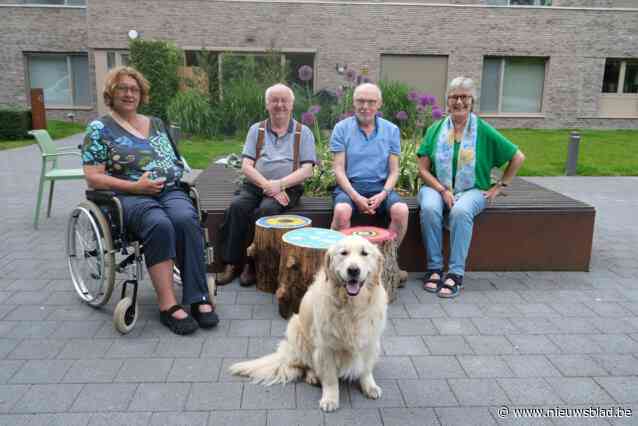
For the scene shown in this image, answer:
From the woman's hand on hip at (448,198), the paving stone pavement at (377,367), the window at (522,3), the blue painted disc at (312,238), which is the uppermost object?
the window at (522,3)

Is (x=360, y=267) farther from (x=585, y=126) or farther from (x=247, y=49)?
(x=585, y=126)

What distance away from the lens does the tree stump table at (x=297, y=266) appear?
3.68 metres

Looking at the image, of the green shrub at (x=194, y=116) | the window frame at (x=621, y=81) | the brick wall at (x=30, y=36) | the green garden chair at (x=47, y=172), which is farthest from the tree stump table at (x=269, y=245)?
the window frame at (x=621, y=81)

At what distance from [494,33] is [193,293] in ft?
56.0

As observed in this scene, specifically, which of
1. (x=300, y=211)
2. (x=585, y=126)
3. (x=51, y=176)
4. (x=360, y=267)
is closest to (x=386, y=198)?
(x=300, y=211)

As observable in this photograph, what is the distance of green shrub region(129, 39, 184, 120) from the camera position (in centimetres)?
1546

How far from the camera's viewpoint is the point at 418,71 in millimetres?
17922

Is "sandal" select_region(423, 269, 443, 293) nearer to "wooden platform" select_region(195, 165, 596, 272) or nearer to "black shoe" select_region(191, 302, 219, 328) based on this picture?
"wooden platform" select_region(195, 165, 596, 272)

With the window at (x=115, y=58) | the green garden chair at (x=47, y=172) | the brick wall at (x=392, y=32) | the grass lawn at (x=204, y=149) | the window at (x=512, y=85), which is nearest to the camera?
the green garden chair at (x=47, y=172)

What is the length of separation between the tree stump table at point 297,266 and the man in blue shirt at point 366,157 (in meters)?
0.67

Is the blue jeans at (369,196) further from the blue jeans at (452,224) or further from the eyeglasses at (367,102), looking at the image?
the eyeglasses at (367,102)

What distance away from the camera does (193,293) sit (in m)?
3.69

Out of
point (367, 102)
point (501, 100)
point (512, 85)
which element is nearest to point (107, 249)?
point (367, 102)

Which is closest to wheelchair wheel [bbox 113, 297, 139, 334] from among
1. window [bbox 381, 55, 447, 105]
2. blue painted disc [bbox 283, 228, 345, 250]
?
blue painted disc [bbox 283, 228, 345, 250]
